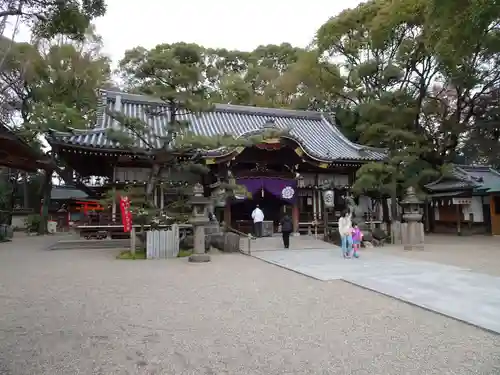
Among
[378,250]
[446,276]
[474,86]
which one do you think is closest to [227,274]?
[446,276]

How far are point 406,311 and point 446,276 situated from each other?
302cm

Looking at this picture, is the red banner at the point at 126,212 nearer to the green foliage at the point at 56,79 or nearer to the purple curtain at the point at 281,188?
the purple curtain at the point at 281,188

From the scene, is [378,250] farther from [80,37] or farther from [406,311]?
[80,37]

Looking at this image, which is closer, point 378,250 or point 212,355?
point 212,355

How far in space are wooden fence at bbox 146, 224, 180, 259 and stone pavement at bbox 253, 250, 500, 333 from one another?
2505 mm

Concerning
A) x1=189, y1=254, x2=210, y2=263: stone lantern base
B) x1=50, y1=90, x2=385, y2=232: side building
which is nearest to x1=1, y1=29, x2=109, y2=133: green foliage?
x1=50, y1=90, x2=385, y2=232: side building

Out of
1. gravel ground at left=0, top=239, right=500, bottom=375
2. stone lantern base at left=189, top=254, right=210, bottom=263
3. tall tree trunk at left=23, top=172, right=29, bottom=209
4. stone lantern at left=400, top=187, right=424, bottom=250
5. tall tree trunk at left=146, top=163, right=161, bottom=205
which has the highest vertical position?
tall tree trunk at left=23, top=172, right=29, bottom=209

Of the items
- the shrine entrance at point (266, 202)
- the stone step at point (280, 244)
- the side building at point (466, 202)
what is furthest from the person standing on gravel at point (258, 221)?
the side building at point (466, 202)

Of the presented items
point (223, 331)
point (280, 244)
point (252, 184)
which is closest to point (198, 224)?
point (280, 244)

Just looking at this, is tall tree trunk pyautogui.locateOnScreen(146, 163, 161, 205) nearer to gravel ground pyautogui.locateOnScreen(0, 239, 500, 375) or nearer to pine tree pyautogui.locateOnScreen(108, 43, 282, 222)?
pine tree pyautogui.locateOnScreen(108, 43, 282, 222)

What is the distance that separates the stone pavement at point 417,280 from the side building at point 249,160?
5.32 m

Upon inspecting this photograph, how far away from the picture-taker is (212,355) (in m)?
3.64

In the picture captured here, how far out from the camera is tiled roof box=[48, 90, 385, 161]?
16.7m

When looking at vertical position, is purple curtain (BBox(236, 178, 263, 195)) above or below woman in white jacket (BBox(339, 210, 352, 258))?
above
